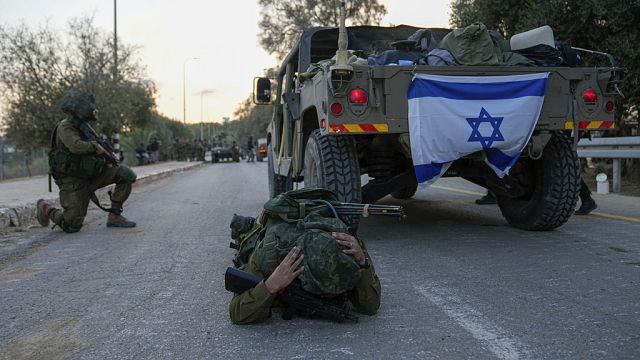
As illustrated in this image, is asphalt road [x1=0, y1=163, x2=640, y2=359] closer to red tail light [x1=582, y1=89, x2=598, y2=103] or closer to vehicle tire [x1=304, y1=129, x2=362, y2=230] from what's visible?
vehicle tire [x1=304, y1=129, x2=362, y2=230]

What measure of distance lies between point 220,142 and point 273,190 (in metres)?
34.9

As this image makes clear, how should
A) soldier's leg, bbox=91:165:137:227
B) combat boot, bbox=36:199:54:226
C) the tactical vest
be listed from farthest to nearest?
soldier's leg, bbox=91:165:137:227 → combat boot, bbox=36:199:54:226 → the tactical vest

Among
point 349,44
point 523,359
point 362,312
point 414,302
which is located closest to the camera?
point 523,359

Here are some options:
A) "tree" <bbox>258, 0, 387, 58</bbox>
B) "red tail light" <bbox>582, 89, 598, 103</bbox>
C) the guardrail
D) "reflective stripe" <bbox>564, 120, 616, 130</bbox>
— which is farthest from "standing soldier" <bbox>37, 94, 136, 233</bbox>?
"tree" <bbox>258, 0, 387, 58</bbox>

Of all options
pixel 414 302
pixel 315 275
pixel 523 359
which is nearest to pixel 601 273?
pixel 414 302

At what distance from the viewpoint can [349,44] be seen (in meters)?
7.02

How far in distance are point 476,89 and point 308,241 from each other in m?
2.83

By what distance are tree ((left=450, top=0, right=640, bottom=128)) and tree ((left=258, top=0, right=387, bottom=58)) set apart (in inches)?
1056

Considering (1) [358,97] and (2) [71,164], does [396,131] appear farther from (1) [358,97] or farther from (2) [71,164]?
(2) [71,164]

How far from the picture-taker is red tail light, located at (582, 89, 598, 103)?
5.39m

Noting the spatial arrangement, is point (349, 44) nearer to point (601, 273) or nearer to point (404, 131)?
point (404, 131)

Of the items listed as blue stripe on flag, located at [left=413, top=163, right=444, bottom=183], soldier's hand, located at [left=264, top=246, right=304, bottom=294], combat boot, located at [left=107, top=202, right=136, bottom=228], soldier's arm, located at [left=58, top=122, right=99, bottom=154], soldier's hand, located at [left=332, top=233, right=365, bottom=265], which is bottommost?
combat boot, located at [left=107, top=202, right=136, bottom=228]

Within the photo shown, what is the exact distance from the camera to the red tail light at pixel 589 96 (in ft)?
17.7

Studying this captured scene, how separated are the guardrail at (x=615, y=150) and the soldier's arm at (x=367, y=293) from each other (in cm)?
766
